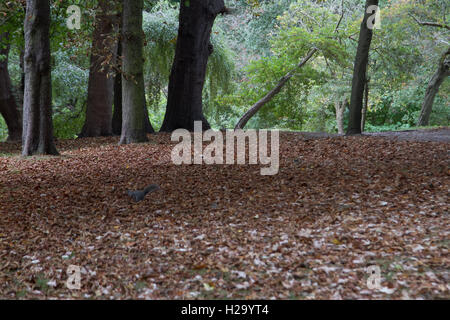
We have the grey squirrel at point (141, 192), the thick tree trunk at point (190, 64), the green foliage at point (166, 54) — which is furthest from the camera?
the green foliage at point (166, 54)

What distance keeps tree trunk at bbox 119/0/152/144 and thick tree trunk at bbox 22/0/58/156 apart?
159cm

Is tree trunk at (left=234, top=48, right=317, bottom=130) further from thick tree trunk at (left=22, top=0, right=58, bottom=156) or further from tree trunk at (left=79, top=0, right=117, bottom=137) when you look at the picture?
thick tree trunk at (left=22, top=0, right=58, bottom=156)

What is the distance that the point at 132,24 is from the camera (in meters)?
9.28

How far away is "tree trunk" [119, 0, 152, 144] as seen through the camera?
9.31 m

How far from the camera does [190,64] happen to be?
11.6m

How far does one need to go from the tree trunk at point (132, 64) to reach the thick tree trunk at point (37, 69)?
5.23 feet

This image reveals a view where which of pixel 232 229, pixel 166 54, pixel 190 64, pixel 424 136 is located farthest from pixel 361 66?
pixel 166 54

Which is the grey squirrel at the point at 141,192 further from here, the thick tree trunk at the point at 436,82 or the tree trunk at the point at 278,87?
the thick tree trunk at the point at 436,82

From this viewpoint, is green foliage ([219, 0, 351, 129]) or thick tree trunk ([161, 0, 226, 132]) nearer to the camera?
thick tree trunk ([161, 0, 226, 132])

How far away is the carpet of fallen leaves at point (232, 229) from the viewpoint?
340 centimetres

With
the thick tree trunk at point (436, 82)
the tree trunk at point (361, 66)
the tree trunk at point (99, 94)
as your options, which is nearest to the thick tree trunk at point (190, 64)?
the tree trunk at point (99, 94)

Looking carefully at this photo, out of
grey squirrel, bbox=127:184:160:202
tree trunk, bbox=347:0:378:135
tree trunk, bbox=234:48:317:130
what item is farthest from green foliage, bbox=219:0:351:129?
grey squirrel, bbox=127:184:160:202

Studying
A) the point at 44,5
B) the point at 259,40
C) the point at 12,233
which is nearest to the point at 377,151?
the point at 12,233
